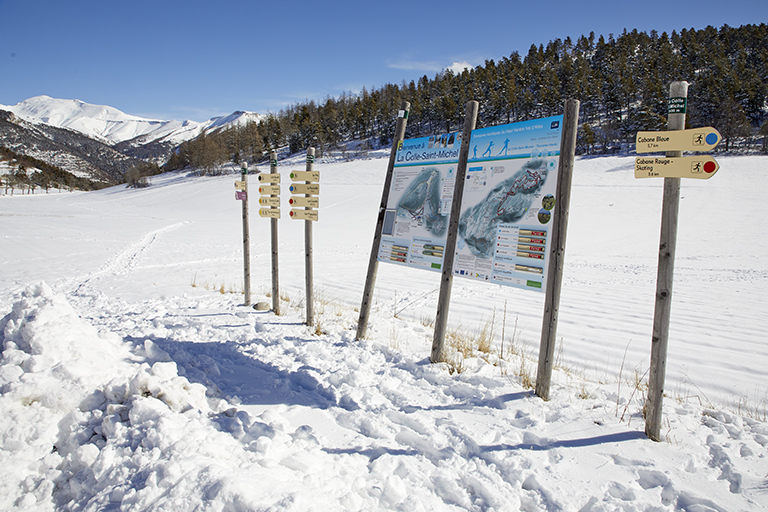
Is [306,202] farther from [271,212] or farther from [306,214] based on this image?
[271,212]

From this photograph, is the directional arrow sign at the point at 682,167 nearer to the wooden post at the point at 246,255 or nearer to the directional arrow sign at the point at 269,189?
the directional arrow sign at the point at 269,189

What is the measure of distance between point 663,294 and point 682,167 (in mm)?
1006

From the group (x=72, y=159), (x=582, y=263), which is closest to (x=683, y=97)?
(x=582, y=263)

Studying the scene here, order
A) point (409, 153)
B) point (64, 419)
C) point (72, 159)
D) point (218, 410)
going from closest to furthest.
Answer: point (64, 419)
point (218, 410)
point (409, 153)
point (72, 159)

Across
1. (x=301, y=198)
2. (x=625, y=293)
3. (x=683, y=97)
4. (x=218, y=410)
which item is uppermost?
(x=683, y=97)

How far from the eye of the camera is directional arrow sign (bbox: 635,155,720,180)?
283 cm

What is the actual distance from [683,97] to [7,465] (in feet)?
17.4

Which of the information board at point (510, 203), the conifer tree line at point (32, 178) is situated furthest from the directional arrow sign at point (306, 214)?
the conifer tree line at point (32, 178)

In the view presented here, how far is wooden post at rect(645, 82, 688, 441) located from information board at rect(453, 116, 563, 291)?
922 millimetres

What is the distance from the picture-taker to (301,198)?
611 cm

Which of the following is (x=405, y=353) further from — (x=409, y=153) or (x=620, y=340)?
(x=620, y=340)

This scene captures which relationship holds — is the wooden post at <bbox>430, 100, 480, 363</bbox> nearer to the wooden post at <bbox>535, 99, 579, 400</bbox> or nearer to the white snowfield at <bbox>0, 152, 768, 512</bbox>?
the white snowfield at <bbox>0, 152, 768, 512</bbox>

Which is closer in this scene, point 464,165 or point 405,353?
point 464,165

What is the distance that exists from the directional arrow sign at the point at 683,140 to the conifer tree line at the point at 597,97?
1590 inches
